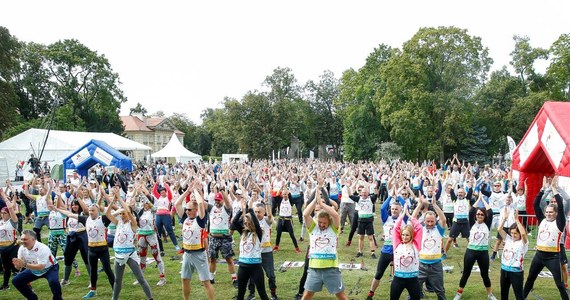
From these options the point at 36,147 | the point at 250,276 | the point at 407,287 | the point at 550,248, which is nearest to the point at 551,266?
the point at 550,248

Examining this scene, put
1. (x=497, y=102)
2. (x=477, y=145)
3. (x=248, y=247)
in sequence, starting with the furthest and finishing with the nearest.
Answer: (x=497, y=102) → (x=477, y=145) → (x=248, y=247)

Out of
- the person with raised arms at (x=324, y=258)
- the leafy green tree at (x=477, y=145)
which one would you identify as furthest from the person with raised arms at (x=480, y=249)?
the leafy green tree at (x=477, y=145)

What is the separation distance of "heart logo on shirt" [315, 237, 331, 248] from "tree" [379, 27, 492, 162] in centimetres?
3312

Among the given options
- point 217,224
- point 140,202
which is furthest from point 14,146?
point 217,224

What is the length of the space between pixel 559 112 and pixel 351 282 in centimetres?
835

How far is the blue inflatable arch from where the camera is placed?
883 inches

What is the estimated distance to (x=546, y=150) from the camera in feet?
42.4

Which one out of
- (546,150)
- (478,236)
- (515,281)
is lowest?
(515,281)

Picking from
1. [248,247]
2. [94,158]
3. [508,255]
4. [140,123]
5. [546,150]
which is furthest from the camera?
[140,123]

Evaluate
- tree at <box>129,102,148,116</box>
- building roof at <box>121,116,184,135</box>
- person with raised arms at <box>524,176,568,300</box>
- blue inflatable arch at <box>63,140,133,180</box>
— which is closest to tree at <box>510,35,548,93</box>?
blue inflatable arch at <box>63,140,133,180</box>

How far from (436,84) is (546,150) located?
27.8 m

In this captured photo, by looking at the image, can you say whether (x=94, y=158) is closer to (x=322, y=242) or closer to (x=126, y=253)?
(x=126, y=253)

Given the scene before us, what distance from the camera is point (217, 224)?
8.91m

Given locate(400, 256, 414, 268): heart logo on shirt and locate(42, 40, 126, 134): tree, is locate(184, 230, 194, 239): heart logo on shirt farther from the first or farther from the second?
locate(42, 40, 126, 134): tree
